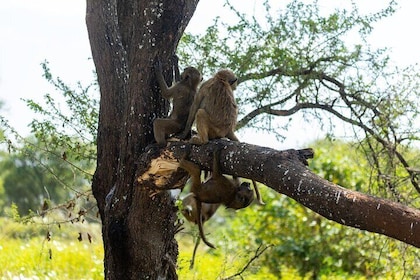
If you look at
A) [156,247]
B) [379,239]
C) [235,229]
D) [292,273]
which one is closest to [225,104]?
[156,247]

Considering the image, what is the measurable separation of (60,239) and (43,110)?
505cm

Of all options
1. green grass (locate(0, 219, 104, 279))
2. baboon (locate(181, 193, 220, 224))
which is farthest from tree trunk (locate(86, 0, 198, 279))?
green grass (locate(0, 219, 104, 279))

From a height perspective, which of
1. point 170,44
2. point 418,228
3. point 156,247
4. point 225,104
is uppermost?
point 170,44

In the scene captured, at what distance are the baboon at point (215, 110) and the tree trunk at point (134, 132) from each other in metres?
0.33

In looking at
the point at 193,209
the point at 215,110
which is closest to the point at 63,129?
the point at 193,209

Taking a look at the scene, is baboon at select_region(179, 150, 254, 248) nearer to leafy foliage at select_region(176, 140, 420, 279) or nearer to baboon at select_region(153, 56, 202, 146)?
baboon at select_region(153, 56, 202, 146)

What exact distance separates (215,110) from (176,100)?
1.27ft

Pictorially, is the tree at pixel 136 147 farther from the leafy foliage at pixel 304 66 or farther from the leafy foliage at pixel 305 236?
the leafy foliage at pixel 305 236

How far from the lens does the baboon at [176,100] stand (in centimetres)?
430

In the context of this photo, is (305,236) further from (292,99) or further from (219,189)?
(219,189)

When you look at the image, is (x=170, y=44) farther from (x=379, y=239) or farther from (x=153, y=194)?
(x=379, y=239)

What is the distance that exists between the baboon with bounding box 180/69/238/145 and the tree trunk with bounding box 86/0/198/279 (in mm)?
329

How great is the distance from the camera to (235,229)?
9820 millimetres

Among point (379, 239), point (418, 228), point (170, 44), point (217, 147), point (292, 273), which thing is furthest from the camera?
point (292, 273)
